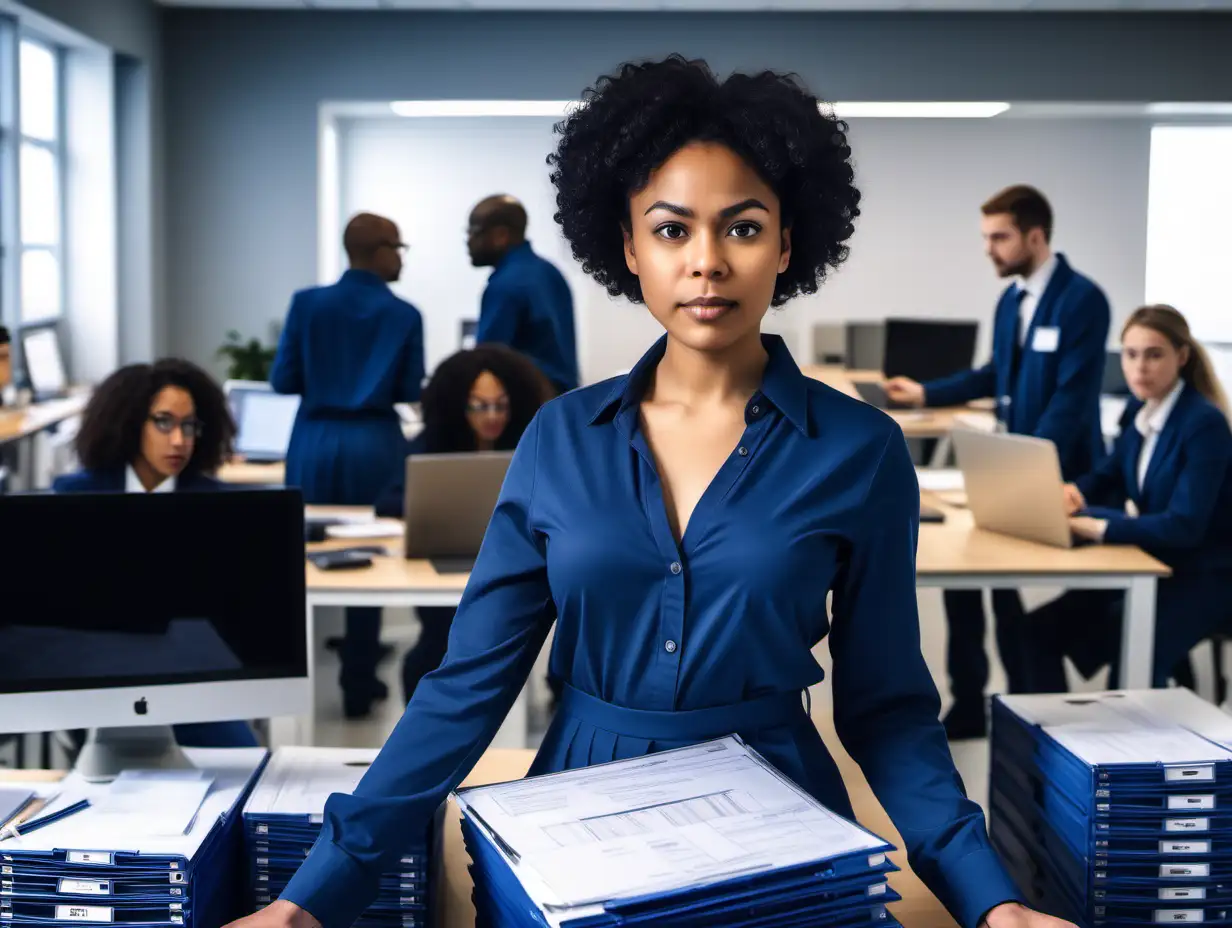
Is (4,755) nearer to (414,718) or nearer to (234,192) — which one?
(414,718)

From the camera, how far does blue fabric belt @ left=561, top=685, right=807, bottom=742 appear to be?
1.27m

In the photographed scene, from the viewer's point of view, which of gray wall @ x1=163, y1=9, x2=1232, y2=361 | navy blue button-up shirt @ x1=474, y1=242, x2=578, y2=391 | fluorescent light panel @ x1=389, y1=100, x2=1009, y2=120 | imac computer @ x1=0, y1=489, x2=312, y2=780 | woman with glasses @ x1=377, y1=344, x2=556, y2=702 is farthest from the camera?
fluorescent light panel @ x1=389, y1=100, x2=1009, y2=120

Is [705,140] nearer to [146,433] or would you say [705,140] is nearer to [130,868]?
[130,868]

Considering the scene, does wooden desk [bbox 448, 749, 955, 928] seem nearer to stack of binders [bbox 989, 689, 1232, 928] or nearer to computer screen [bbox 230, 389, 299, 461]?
stack of binders [bbox 989, 689, 1232, 928]

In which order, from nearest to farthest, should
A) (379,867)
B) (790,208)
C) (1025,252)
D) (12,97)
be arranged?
(379,867) < (790,208) < (1025,252) < (12,97)

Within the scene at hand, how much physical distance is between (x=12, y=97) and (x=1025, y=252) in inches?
204

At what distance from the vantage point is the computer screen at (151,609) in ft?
5.79

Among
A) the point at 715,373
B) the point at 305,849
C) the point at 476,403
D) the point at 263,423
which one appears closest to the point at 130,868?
the point at 305,849

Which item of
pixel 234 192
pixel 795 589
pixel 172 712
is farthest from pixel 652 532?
pixel 234 192

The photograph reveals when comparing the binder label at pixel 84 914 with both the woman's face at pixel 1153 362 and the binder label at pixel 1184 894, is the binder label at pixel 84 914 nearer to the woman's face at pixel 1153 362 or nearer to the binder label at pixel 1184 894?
the binder label at pixel 1184 894

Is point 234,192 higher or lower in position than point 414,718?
higher

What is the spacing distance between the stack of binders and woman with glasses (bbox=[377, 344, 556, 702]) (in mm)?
2265

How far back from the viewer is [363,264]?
175 inches

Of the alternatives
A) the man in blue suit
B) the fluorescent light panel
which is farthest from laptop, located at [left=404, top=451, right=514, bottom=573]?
the fluorescent light panel
